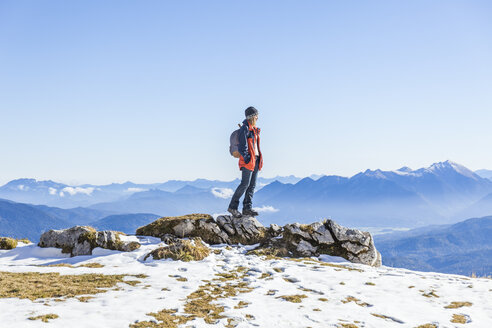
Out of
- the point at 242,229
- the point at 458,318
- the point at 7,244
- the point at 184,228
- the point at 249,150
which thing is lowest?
the point at 458,318

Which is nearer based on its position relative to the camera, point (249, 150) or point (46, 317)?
point (46, 317)

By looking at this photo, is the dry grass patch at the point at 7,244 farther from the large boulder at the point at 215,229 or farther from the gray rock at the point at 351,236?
the gray rock at the point at 351,236

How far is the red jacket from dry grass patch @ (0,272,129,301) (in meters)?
8.38

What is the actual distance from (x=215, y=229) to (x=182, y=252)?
17.7ft

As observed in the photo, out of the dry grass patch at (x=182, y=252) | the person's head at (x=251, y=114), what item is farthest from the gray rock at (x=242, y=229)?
the person's head at (x=251, y=114)

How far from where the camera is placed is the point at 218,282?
10.8m

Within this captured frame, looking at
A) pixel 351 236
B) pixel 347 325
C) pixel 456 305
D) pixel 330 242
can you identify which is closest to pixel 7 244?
pixel 330 242

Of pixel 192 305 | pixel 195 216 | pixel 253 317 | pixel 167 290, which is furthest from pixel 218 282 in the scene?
pixel 195 216

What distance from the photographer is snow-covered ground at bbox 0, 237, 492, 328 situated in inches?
295

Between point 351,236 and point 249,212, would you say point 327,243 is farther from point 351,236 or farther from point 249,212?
point 249,212

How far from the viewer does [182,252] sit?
13.8 metres

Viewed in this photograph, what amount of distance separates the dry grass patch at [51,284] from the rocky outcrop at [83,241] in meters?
4.59

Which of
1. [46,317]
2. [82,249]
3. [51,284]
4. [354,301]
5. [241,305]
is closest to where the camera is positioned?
[46,317]

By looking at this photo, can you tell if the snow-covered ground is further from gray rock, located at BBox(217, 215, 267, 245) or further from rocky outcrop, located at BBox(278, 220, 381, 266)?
gray rock, located at BBox(217, 215, 267, 245)
